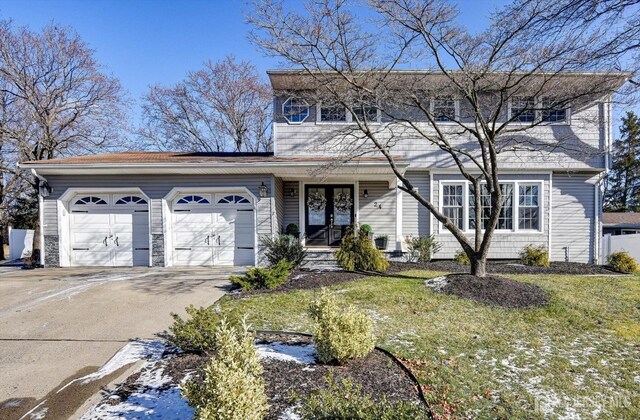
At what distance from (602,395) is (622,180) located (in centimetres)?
3730

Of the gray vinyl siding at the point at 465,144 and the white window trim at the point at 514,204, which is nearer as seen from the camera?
the gray vinyl siding at the point at 465,144

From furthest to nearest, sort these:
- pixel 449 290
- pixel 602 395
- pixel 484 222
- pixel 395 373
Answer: pixel 484 222 < pixel 449 290 < pixel 395 373 < pixel 602 395

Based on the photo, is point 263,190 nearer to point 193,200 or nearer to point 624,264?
point 193,200

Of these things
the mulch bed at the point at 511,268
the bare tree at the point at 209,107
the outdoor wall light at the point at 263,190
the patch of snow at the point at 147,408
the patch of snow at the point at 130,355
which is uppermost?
the bare tree at the point at 209,107

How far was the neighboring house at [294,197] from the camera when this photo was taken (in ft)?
31.9

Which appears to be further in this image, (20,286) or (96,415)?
(20,286)

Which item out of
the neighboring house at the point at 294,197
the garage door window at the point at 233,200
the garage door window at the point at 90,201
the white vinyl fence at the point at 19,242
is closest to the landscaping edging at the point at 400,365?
the neighboring house at the point at 294,197

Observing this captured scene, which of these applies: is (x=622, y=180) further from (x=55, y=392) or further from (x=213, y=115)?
(x=55, y=392)

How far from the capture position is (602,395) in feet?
9.44

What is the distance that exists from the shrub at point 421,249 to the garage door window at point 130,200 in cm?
831

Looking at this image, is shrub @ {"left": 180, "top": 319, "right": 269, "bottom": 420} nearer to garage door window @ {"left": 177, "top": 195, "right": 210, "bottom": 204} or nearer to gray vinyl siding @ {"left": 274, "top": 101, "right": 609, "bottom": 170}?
garage door window @ {"left": 177, "top": 195, "right": 210, "bottom": 204}

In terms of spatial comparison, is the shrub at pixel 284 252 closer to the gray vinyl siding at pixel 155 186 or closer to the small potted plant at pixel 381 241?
the gray vinyl siding at pixel 155 186

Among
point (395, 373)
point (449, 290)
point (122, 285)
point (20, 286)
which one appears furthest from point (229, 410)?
point (20, 286)

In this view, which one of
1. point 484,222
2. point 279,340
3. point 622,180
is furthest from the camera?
point 622,180
